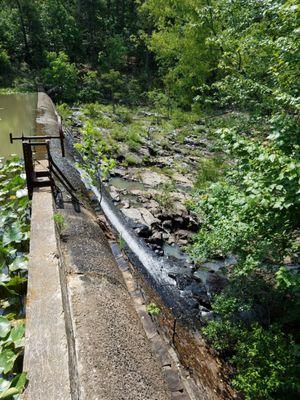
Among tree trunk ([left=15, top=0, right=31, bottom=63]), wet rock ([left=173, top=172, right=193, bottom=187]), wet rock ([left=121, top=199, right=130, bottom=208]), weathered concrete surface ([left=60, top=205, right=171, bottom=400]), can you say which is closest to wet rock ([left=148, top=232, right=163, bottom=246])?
wet rock ([left=121, top=199, right=130, bottom=208])

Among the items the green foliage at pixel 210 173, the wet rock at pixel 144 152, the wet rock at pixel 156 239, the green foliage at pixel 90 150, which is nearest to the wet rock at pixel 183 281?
the wet rock at pixel 156 239

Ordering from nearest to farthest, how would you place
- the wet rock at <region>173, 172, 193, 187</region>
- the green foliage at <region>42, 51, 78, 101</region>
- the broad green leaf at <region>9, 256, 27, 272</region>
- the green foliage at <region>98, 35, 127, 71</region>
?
the broad green leaf at <region>9, 256, 27, 272</region> < the wet rock at <region>173, 172, 193, 187</region> < the green foliage at <region>42, 51, 78, 101</region> < the green foliage at <region>98, 35, 127, 71</region>

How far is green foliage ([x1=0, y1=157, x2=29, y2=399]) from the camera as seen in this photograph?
2748mm

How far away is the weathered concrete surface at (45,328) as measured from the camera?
2.36 m

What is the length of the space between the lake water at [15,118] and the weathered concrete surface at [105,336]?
7.52 m

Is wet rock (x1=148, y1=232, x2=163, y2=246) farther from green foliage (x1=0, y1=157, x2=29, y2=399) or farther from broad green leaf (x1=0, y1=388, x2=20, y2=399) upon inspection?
broad green leaf (x1=0, y1=388, x2=20, y2=399)

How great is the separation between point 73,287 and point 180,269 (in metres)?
3.56

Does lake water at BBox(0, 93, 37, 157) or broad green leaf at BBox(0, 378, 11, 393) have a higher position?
lake water at BBox(0, 93, 37, 157)

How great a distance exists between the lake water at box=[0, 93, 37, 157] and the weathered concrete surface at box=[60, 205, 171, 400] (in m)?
7.52

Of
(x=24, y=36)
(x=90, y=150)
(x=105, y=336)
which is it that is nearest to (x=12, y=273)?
(x=105, y=336)

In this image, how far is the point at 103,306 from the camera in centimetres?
347

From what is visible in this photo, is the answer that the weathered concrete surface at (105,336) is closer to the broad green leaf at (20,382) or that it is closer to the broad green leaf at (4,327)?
the broad green leaf at (20,382)

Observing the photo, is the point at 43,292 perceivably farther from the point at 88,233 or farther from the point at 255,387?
the point at 255,387

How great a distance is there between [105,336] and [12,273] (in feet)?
6.35
